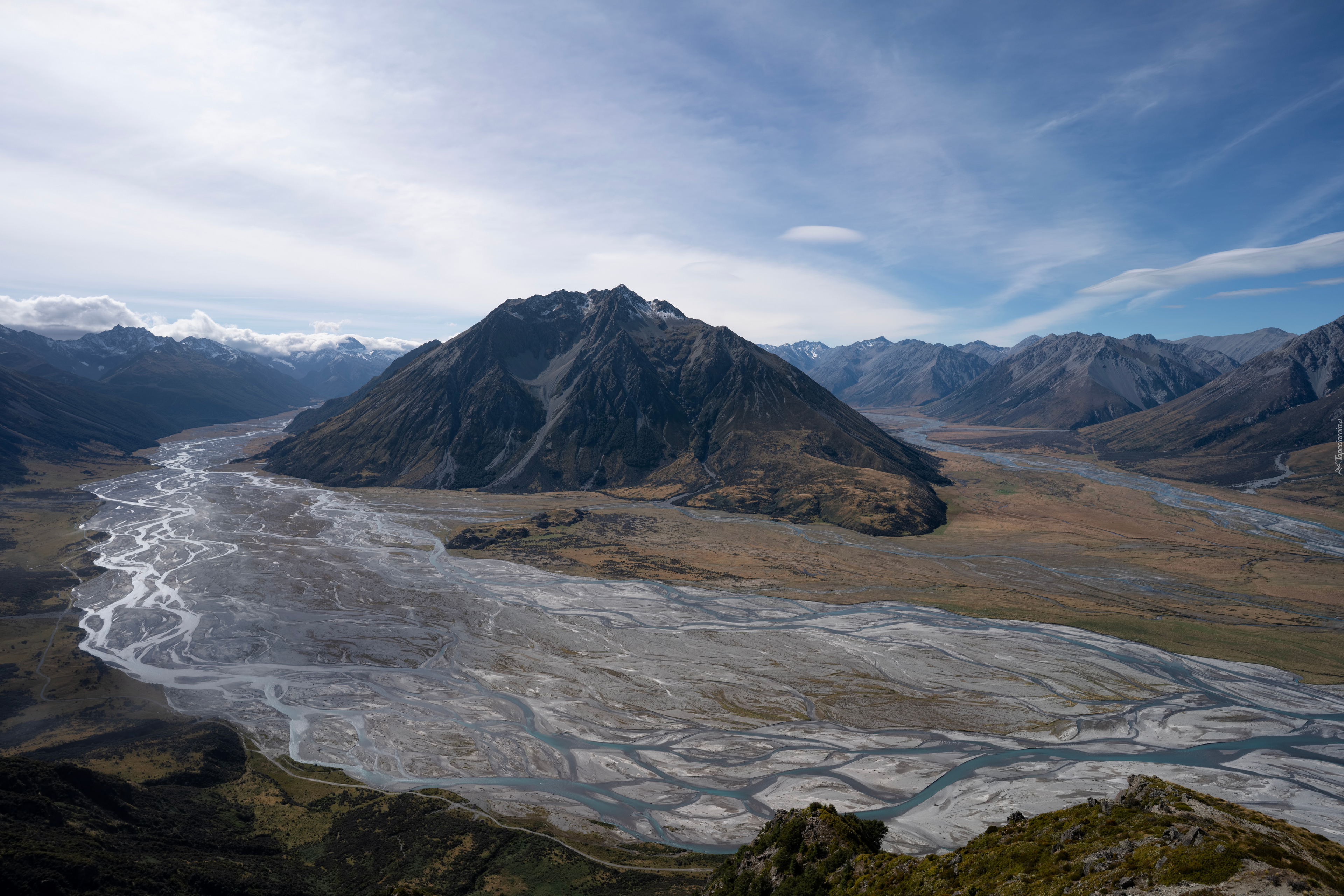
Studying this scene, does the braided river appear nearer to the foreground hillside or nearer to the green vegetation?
the green vegetation

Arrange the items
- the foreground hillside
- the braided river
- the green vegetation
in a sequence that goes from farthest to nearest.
A: the braided river
the green vegetation
the foreground hillside

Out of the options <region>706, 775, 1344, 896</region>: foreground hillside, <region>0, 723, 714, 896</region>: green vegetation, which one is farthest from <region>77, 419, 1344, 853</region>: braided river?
<region>706, 775, 1344, 896</region>: foreground hillside

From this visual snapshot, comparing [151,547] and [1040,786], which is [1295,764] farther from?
[151,547]

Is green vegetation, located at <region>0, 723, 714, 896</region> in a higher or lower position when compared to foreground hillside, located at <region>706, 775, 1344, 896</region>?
lower

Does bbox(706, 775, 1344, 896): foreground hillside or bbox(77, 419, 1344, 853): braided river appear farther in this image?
bbox(77, 419, 1344, 853): braided river

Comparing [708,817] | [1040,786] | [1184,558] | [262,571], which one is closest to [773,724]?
[708,817]

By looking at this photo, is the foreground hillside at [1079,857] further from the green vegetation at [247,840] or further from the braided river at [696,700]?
the braided river at [696,700]

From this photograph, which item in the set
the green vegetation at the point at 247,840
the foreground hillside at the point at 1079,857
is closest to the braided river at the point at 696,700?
the green vegetation at the point at 247,840
